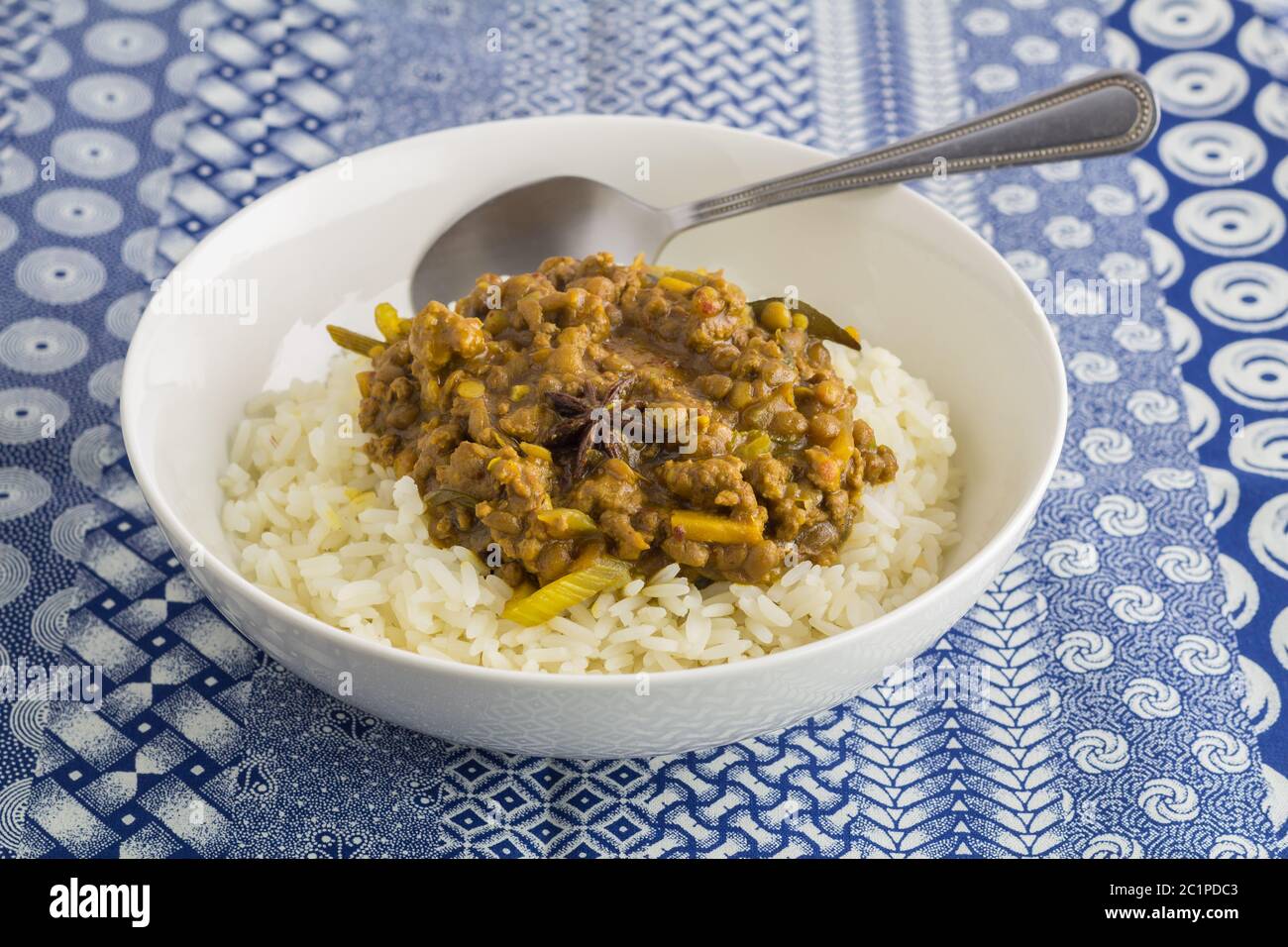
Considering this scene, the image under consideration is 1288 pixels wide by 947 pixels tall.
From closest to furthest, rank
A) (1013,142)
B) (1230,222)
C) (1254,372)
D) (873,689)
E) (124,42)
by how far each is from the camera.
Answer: (873,689) → (1013,142) → (1254,372) → (1230,222) → (124,42)

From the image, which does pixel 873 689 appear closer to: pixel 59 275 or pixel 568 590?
pixel 568 590

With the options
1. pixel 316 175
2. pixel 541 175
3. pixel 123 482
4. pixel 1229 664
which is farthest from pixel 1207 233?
pixel 123 482

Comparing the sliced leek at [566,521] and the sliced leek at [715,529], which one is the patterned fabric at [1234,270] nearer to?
the sliced leek at [715,529]

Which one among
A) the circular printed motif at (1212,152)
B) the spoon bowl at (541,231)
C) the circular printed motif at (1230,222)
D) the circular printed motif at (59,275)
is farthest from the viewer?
the circular printed motif at (1212,152)

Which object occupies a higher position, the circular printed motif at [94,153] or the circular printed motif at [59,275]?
the circular printed motif at [94,153]

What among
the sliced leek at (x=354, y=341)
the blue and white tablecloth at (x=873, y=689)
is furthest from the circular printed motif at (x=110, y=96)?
the sliced leek at (x=354, y=341)

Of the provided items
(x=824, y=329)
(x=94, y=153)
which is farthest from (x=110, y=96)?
(x=824, y=329)
